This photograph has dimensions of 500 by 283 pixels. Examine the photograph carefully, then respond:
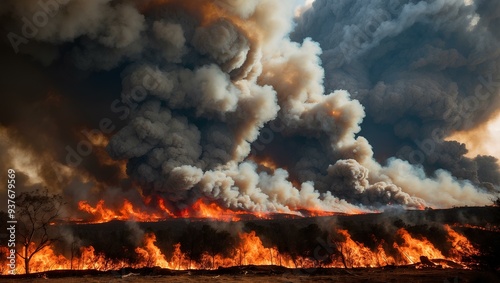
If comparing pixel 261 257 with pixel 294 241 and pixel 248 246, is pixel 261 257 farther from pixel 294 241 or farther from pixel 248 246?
pixel 294 241

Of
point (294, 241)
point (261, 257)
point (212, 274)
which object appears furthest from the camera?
point (294, 241)

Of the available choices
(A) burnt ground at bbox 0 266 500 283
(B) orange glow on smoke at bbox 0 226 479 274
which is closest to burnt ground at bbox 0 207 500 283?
(A) burnt ground at bbox 0 266 500 283

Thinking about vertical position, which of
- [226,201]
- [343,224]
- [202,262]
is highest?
[226,201]

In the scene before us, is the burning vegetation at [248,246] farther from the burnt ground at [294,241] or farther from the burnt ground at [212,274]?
the burnt ground at [212,274]

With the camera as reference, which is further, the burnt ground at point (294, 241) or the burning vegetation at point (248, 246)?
the burning vegetation at point (248, 246)

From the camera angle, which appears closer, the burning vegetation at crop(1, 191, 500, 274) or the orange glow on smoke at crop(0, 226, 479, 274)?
the orange glow on smoke at crop(0, 226, 479, 274)

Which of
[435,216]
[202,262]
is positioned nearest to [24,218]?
[202,262]

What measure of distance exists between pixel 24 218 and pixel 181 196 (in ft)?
75.9

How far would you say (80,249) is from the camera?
46.3 m

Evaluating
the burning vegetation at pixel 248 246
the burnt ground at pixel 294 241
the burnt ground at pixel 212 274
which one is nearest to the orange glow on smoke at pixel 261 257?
the burning vegetation at pixel 248 246

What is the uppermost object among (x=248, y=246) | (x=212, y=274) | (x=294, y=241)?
(x=294, y=241)

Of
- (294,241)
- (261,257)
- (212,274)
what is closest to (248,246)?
(261,257)

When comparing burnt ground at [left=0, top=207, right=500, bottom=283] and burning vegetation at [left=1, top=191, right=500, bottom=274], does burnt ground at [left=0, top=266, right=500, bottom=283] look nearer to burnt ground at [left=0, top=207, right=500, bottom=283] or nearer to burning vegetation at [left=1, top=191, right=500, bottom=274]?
burnt ground at [left=0, top=207, right=500, bottom=283]

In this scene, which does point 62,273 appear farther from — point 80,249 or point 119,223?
point 119,223
